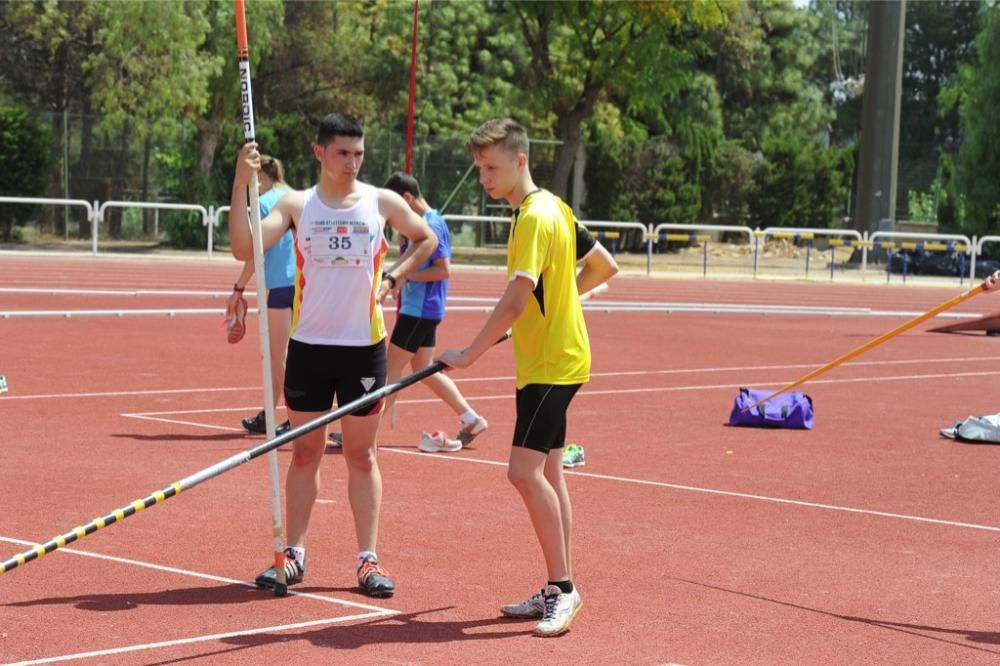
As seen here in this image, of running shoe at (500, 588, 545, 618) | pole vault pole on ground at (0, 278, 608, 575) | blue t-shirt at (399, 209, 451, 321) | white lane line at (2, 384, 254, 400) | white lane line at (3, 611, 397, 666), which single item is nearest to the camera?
white lane line at (3, 611, 397, 666)

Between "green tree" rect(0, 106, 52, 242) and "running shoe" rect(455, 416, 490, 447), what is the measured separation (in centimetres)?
2967

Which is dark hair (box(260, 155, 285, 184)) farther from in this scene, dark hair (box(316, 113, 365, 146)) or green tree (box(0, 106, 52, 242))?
green tree (box(0, 106, 52, 242))

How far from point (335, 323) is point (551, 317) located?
1099mm

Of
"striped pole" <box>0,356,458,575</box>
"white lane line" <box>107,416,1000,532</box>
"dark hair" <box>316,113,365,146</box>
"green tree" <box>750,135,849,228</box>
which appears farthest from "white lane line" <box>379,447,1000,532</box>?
"green tree" <box>750,135,849,228</box>

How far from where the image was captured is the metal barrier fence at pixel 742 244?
113ft

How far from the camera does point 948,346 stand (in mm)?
21484

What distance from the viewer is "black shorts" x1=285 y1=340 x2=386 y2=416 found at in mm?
6938

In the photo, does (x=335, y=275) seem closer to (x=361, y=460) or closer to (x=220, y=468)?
(x=361, y=460)

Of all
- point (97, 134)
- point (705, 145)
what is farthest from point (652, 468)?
point (705, 145)

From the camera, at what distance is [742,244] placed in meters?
49.6

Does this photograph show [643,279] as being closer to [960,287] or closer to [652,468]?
[960,287]

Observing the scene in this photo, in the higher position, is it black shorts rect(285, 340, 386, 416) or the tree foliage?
the tree foliage

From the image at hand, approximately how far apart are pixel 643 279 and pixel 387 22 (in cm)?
1897

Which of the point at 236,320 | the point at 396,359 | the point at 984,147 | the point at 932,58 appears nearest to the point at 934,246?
the point at 984,147
